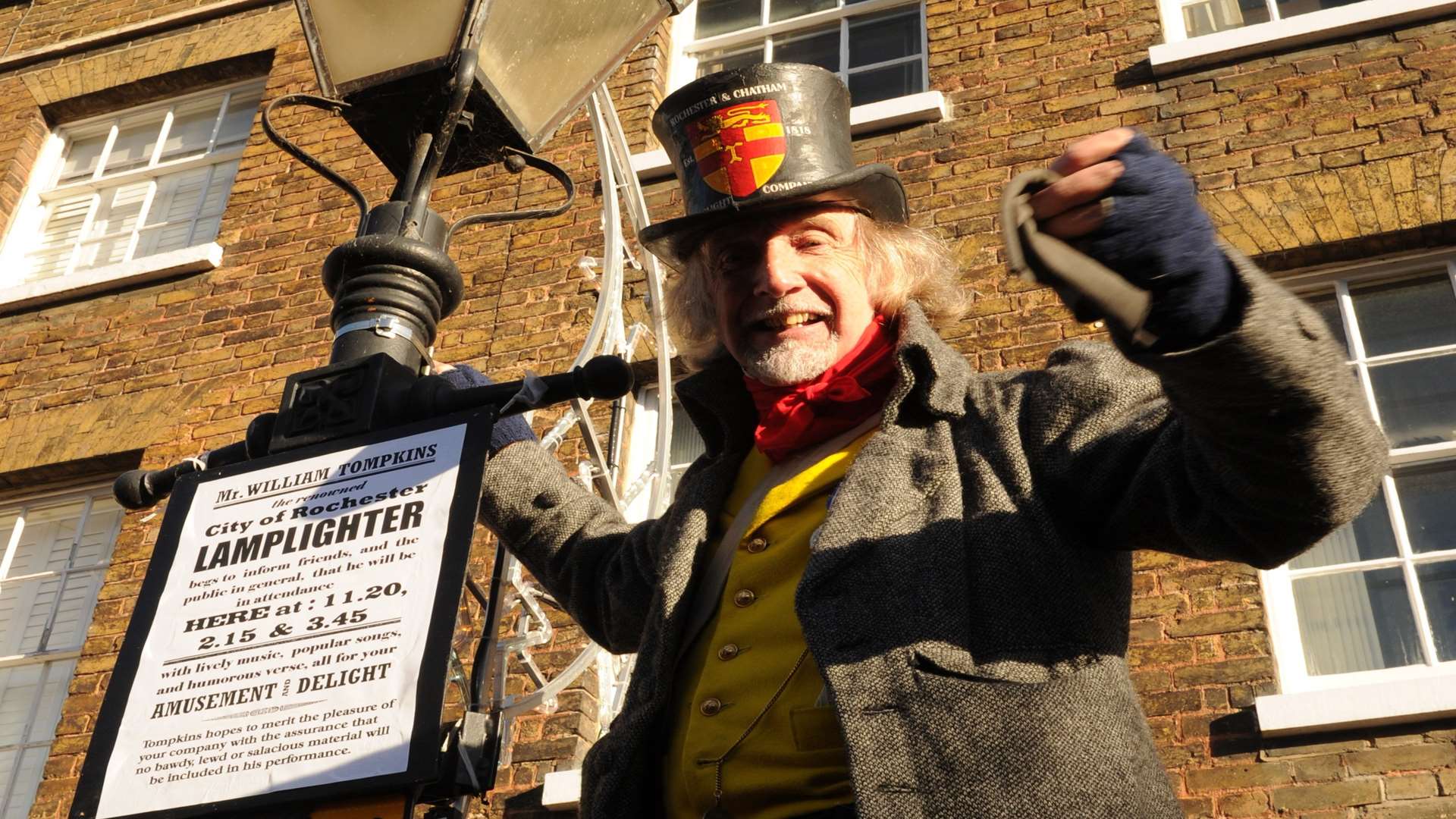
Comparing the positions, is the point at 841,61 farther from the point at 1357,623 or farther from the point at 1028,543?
the point at 1028,543

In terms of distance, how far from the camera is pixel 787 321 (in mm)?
2602

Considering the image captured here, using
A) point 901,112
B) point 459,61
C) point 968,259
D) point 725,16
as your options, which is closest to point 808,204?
point 459,61

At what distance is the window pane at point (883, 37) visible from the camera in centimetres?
686

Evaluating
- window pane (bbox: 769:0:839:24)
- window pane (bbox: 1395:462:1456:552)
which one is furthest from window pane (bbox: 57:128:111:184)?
window pane (bbox: 1395:462:1456:552)

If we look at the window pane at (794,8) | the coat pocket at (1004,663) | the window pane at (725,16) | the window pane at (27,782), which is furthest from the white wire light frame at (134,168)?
the coat pocket at (1004,663)

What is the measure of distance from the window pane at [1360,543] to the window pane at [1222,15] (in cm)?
251

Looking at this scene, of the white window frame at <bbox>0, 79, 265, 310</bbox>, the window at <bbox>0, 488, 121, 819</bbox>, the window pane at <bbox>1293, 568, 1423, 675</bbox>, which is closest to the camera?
the window pane at <bbox>1293, 568, 1423, 675</bbox>

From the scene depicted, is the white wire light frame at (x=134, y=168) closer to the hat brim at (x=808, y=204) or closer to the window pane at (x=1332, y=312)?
the hat brim at (x=808, y=204)

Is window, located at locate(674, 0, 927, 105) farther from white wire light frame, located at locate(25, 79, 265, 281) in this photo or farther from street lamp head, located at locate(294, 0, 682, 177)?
street lamp head, located at locate(294, 0, 682, 177)

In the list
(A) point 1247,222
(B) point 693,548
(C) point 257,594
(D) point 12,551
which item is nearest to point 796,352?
(B) point 693,548

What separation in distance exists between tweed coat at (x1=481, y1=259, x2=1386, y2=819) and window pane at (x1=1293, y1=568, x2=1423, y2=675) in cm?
270

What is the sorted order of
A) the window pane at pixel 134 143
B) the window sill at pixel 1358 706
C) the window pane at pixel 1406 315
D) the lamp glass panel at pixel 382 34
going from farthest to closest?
the window pane at pixel 134 143 → the window pane at pixel 1406 315 → the window sill at pixel 1358 706 → the lamp glass panel at pixel 382 34

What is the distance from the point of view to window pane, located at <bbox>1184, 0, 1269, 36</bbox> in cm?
619

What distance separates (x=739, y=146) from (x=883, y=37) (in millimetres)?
4447
